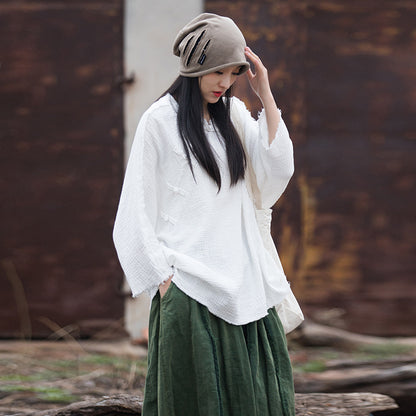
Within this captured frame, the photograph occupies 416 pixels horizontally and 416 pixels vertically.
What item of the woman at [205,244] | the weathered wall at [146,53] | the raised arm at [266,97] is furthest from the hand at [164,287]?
the weathered wall at [146,53]

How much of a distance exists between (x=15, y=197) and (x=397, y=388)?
2780 millimetres

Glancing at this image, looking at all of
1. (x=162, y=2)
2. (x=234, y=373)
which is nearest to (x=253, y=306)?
Answer: (x=234, y=373)

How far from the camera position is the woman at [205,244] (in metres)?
2.20

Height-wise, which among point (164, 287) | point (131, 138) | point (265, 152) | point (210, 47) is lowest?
Result: point (164, 287)

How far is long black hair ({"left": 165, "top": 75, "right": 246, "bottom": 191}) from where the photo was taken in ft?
7.42

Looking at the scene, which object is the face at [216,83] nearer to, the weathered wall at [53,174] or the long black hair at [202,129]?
the long black hair at [202,129]

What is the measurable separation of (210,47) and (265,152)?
40 centimetres

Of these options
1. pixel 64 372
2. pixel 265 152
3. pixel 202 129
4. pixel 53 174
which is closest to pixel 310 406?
pixel 265 152

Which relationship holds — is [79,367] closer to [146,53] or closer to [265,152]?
[146,53]

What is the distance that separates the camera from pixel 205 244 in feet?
7.32

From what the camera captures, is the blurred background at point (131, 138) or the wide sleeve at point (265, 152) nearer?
the wide sleeve at point (265, 152)

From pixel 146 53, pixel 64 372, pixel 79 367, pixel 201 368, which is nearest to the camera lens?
pixel 201 368

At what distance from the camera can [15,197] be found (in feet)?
15.7

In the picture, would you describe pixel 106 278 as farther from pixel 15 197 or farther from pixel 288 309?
pixel 288 309
